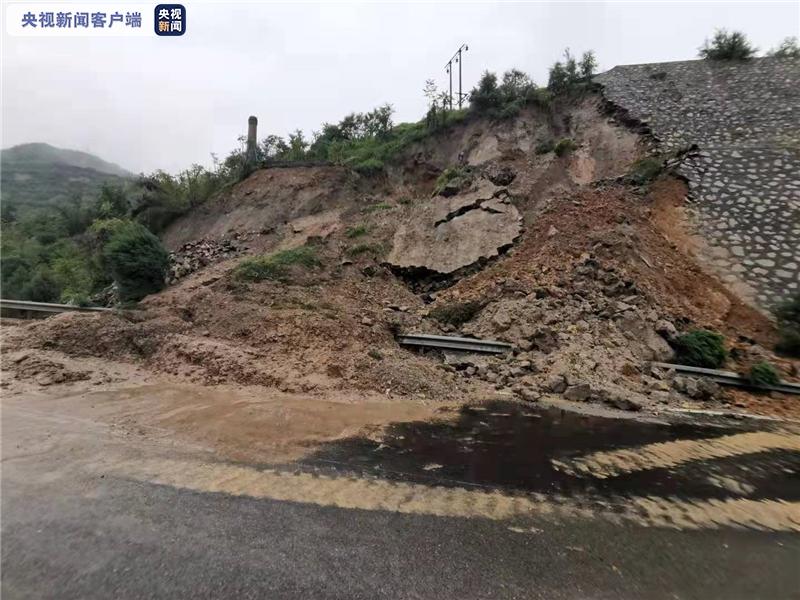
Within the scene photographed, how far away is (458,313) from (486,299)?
2.47 feet

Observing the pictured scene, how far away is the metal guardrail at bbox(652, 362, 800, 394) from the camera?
7484 mm

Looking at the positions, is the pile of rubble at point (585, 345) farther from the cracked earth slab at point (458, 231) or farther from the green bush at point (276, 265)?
the green bush at point (276, 265)

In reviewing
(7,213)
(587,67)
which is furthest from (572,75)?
(7,213)

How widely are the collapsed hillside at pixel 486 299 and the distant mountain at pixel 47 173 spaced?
4012 centimetres

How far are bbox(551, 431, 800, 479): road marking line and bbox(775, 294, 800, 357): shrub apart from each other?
11.3 ft

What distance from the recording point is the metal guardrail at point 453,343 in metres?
8.52

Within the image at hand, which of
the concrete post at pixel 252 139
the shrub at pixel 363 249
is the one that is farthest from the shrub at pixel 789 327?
the concrete post at pixel 252 139

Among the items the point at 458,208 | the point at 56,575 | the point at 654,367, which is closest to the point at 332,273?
the point at 458,208

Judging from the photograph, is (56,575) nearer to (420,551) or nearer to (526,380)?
(420,551)

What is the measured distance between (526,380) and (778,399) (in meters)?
4.35

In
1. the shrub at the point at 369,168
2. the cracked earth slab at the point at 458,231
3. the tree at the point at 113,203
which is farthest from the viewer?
the tree at the point at 113,203

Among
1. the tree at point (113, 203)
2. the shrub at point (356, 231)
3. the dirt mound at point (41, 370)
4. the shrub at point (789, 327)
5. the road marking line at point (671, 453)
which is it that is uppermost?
the tree at point (113, 203)

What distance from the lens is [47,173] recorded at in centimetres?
4872

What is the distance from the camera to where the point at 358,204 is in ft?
58.6
